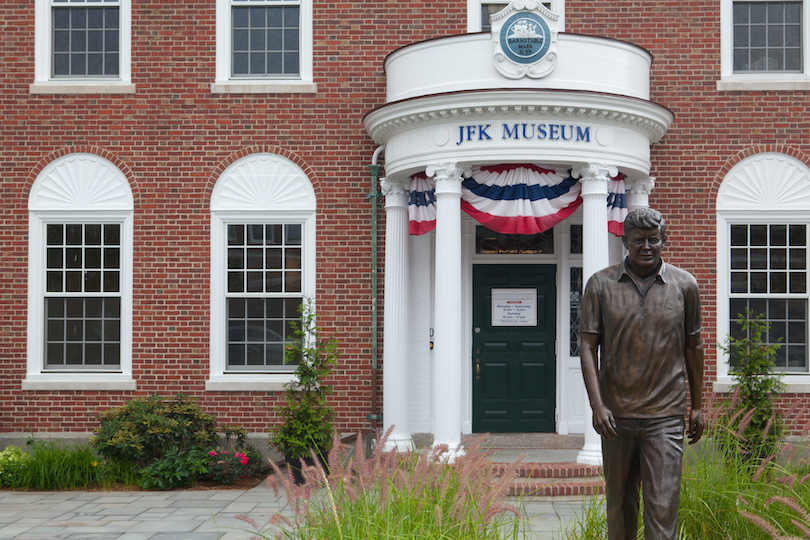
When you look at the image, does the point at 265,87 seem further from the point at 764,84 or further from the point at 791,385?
the point at 791,385

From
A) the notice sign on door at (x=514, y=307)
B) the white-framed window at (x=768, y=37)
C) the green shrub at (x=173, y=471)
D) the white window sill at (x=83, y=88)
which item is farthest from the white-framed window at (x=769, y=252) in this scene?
the white window sill at (x=83, y=88)

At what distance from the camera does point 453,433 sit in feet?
29.6

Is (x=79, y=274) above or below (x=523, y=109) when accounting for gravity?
below

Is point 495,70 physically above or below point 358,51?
below

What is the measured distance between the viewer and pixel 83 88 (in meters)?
10.8

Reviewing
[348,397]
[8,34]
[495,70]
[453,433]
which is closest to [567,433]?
[453,433]

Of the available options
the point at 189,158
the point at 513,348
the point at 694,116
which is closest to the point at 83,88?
the point at 189,158

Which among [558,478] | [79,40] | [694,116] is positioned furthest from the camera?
[79,40]

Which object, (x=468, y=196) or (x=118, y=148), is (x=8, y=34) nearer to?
(x=118, y=148)

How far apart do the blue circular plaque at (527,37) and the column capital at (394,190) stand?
2.20 meters

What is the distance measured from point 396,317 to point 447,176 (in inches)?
81.1

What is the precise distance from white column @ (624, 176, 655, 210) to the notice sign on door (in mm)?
1836

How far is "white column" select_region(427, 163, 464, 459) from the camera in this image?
9070mm

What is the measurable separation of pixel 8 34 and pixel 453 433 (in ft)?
27.3
